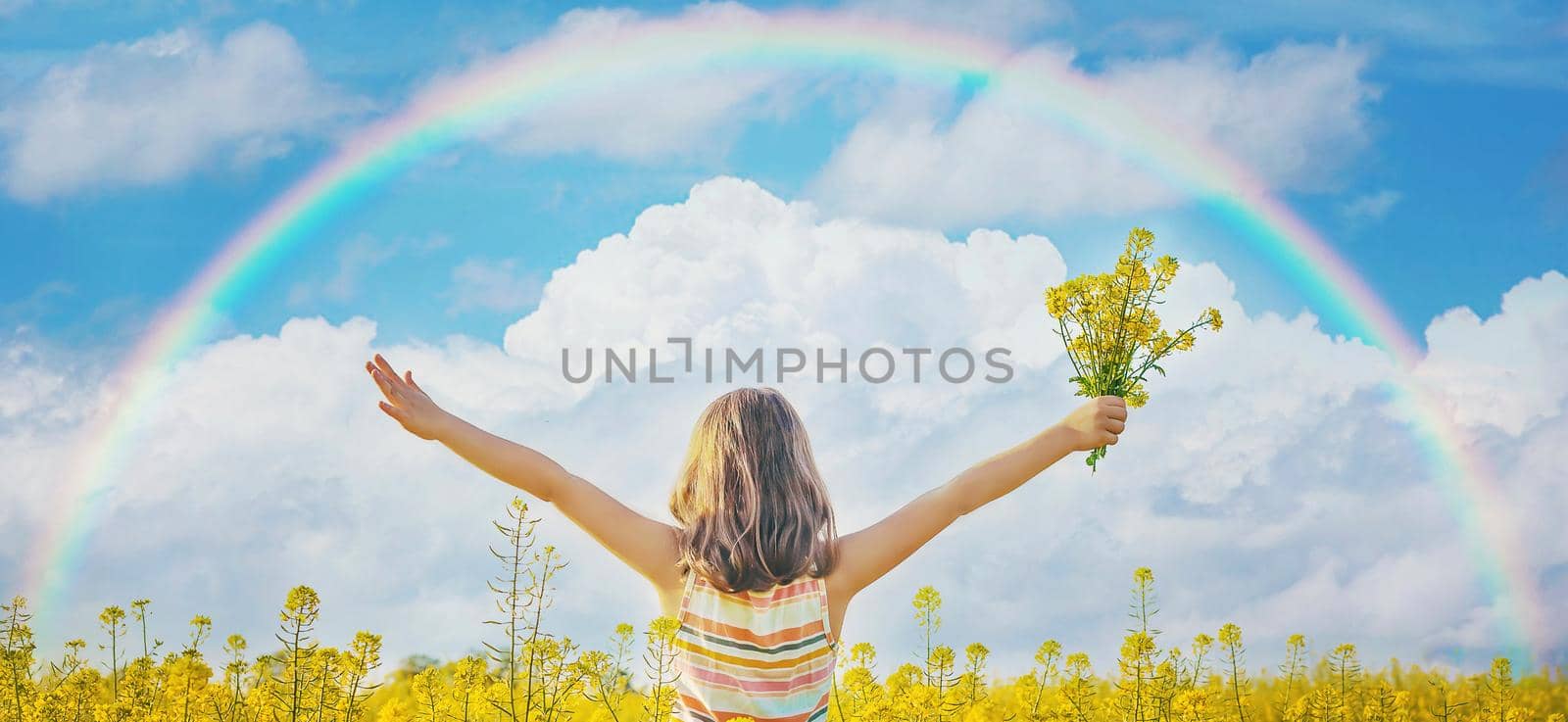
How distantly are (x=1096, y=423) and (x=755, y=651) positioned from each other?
5.12 feet

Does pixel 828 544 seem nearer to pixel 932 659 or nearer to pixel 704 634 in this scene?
pixel 704 634

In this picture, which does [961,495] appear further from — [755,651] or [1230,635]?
[1230,635]

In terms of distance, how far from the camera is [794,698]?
351 centimetres

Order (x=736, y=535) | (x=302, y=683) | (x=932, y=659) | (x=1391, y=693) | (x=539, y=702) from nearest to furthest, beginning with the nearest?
(x=736, y=535) → (x=302, y=683) → (x=539, y=702) → (x=932, y=659) → (x=1391, y=693)

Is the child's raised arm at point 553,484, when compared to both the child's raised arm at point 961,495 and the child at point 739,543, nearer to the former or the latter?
the child at point 739,543

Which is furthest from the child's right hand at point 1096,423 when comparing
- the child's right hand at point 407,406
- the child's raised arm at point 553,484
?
the child's right hand at point 407,406

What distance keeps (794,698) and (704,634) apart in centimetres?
34

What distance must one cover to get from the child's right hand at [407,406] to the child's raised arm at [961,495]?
1365 mm

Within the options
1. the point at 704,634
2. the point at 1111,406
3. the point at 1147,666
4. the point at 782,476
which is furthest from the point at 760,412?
the point at 1147,666

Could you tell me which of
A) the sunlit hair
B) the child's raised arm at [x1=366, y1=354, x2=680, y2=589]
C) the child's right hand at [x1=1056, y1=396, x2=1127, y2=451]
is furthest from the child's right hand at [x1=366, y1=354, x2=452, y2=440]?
the child's right hand at [x1=1056, y1=396, x2=1127, y2=451]

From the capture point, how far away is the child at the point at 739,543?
3504mm

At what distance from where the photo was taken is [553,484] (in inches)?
142

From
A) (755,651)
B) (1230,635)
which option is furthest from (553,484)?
(1230,635)

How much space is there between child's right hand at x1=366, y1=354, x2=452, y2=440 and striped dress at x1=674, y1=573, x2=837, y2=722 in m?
0.96
